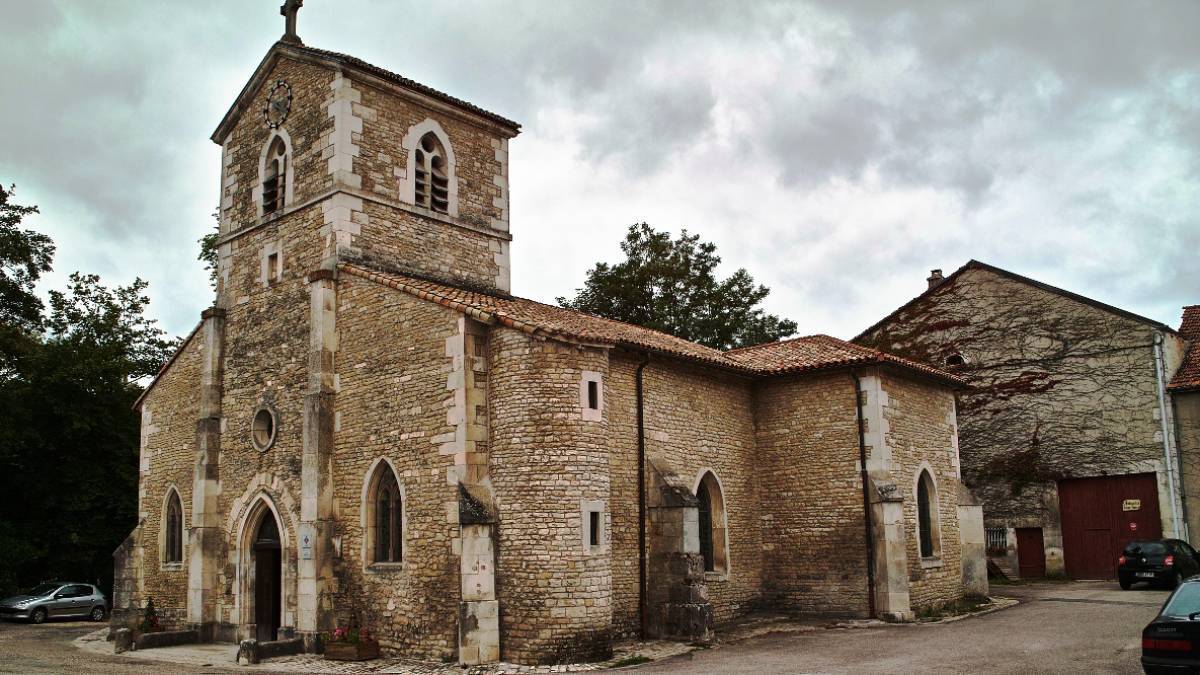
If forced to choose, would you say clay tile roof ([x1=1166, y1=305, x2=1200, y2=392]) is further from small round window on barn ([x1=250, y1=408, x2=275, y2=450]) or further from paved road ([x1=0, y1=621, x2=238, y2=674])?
paved road ([x1=0, y1=621, x2=238, y2=674])

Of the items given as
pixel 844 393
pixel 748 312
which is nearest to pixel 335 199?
pixel 844 393

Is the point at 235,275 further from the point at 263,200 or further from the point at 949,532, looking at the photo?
the point at 949,532

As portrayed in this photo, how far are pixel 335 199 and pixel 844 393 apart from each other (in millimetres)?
11841

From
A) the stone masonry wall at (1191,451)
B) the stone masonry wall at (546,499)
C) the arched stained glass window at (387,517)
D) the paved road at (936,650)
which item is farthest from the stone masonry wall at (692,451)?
the stone masonry wall at (1191,451)

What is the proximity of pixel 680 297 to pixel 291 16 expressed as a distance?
22.3 metres

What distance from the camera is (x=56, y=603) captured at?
30328mm

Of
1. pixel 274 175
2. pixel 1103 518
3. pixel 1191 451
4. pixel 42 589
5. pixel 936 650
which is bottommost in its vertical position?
pixel 936 650

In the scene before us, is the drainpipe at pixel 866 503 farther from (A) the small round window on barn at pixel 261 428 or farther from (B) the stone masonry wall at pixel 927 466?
(A) the small round window on barn at pixel 261 428

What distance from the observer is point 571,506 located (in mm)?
16156

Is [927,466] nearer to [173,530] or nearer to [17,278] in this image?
[173,530]

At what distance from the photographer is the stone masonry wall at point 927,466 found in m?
21.3

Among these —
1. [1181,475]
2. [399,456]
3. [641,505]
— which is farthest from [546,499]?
Answer: [1181,475]

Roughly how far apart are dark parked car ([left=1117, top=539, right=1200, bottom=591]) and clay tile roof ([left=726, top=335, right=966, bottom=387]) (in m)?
5.96

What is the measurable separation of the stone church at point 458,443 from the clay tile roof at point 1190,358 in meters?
7.41
